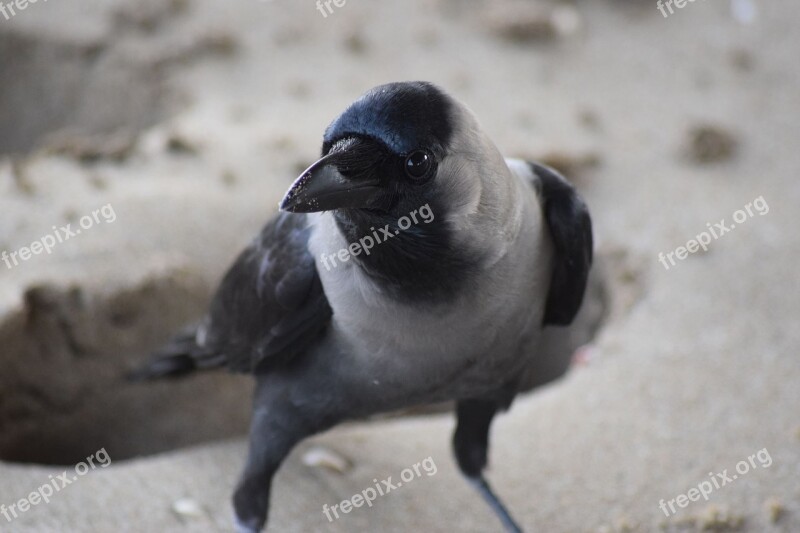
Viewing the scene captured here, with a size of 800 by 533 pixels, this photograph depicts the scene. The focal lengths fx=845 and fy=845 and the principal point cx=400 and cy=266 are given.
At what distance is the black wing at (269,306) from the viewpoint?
71.6 inches

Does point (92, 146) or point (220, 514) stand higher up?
point (92, 146)

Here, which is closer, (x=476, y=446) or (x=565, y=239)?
(x=565, y=239)

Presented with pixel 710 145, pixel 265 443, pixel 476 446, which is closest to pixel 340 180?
pixel 265 443

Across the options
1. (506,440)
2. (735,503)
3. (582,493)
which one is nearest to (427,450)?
(506,440)

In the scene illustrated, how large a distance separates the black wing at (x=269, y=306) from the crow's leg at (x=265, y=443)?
87 mm

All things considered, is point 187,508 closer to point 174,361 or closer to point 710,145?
point 174,361

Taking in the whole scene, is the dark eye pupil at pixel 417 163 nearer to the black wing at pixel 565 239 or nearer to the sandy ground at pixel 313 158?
the black wing at pixel 565 239

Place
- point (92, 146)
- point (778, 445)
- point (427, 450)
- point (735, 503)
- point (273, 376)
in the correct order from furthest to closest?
point (92, 146) → point (427, 450) → point (778, 445) → point (735, 503) → point (273, 376)

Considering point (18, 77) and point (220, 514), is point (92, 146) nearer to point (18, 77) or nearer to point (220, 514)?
point (18, 77)

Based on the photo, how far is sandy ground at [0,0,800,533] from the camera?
2.37 metres

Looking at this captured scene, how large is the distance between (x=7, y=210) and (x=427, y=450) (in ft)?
5.56

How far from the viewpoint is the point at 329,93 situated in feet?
13.0

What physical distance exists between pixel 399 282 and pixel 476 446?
79cm

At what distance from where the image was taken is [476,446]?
7.27 ft
